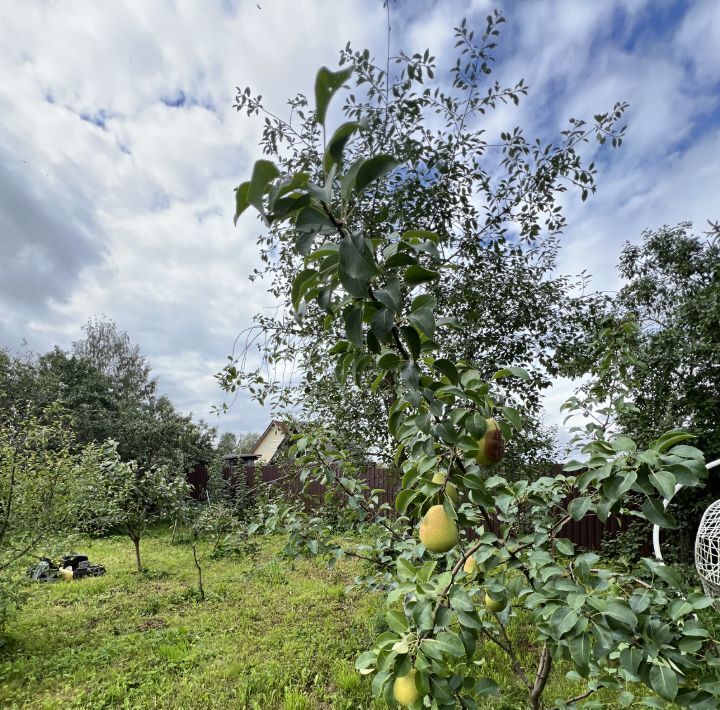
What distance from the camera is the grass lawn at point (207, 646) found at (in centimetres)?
246

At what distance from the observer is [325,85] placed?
1.78 feet

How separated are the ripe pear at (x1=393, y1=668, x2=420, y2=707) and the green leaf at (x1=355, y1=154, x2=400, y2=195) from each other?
0.83 meters

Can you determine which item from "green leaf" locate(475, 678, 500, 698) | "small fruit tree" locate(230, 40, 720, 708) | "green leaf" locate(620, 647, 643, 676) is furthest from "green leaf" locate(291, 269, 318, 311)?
"green leaf" locate(475, 678, 500, 698)

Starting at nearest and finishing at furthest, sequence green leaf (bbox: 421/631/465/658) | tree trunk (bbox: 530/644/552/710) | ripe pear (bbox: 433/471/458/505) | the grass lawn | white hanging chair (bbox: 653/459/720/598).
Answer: green leaf (bbox: 421/631/465/658) < ripe pear (bbox: 433/471/458/505) < tree trunk (bbox: 530/644/552/710) < white hanging chair (bbox: 653/459/720/598) < the grass lawn

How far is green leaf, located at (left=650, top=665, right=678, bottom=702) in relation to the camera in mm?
717

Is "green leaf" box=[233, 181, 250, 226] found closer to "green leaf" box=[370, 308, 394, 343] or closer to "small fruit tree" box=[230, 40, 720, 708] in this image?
"small fruit tree" box=[230, 40, 720, 708]

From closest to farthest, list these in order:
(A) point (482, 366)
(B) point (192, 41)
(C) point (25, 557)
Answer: (B) point (192, 41) < (A) point (482, 366) < (C) point (25, 557)

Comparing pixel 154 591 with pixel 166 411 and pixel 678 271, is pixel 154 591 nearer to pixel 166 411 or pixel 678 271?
pixel 678 271

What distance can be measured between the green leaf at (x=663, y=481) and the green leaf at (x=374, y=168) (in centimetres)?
62

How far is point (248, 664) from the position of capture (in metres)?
2.80

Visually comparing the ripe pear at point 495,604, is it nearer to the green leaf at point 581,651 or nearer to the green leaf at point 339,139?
the green leaf at point 581,651

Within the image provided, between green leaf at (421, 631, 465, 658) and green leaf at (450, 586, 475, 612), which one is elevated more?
green leaf at (450, 586, 475, 612)

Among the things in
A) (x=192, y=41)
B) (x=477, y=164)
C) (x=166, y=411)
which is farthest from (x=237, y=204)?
(x=166, y=411)

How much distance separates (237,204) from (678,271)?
5.65 m
